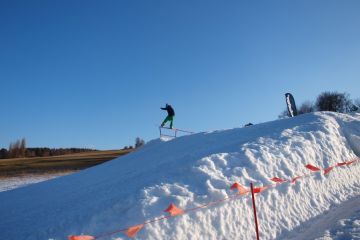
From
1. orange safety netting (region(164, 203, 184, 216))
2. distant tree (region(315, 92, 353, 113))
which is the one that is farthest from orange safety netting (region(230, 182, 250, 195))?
distant tree (region(315, 92, 353, 113))

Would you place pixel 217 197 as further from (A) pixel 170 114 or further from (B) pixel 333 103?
(B) pixel 333 103

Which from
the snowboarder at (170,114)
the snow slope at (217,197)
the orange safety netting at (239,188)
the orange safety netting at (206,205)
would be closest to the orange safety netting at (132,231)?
the orange safety netting at (206,205)

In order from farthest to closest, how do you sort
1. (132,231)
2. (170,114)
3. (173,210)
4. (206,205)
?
1. (170,114)
2. (206,205)
3. (173,210)
4. (132,231)

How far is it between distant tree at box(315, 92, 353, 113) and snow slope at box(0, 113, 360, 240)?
206 ft

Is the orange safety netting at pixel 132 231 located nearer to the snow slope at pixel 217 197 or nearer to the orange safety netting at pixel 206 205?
the orange safety netting at pixel 206 205

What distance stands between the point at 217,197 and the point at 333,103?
7172cm

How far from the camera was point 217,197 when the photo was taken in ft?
26.1

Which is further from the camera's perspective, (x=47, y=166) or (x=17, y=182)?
(x=47, y=166)

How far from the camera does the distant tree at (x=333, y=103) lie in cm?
6975

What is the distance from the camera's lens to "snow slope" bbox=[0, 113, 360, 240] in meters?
7.28

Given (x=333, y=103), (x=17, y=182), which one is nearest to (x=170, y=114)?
(x=17, y=182)

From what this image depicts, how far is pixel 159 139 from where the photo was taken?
20.5 meters

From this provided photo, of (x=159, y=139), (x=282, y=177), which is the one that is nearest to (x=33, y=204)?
(x=282, y=177)

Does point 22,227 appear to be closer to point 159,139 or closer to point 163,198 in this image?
point 163,198
